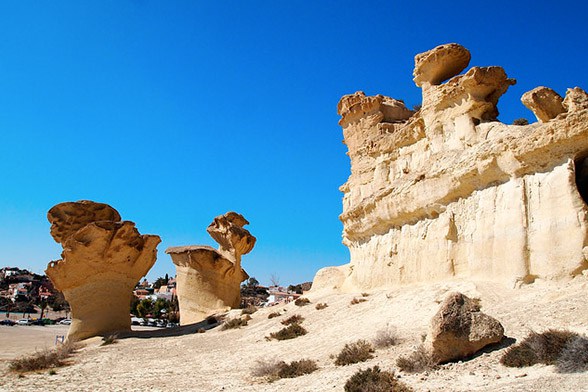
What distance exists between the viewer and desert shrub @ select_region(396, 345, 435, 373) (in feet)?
23.7

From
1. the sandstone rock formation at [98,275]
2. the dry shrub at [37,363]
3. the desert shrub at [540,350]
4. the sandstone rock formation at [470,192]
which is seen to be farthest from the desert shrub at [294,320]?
the sandstone rock formation at [98,275]

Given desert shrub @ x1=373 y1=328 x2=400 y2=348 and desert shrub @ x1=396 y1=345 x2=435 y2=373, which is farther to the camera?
desert shrub @ x1=373 y1=328 x2=400 y2=348

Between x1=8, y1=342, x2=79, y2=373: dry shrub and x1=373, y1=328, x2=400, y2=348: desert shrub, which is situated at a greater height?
x1=373, y1=328, x2=400, y2=348: desert shrub

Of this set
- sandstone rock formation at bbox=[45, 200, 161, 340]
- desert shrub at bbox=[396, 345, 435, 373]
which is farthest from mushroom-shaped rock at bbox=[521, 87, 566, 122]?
sandstone rock formation at bbox=[45, 200, 161, 340]

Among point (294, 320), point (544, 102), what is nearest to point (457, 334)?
point (544, 102)

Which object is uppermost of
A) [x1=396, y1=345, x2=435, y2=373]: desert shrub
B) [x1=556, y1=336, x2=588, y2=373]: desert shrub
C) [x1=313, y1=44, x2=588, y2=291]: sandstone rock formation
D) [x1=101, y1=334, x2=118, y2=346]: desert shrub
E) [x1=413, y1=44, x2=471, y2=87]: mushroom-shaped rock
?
[x1=413, y1=44, x2=471, y2=87]: mushroom-shaped rock

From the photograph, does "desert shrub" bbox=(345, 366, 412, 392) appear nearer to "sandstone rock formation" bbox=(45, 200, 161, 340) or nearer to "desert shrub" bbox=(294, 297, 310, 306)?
"desert shrub" bbox=(294, 297, 310, 306)

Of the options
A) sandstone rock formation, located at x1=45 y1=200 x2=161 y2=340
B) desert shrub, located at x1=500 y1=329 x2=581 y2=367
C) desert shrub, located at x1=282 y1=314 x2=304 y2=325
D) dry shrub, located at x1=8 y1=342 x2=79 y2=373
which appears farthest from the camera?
sandstone rock formation, located at x1=45 y1=200 x2=161 y2=340

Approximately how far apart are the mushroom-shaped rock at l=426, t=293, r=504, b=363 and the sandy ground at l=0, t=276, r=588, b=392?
0.20 metres

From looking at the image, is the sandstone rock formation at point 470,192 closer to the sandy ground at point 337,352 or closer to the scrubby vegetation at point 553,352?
the sandy ground at point 337,352

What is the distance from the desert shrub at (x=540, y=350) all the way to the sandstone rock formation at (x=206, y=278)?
23457 mm

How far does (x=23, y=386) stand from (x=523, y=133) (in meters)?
14.8

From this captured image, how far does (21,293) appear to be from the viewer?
86.1m

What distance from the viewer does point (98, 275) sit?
24016 millimetres
